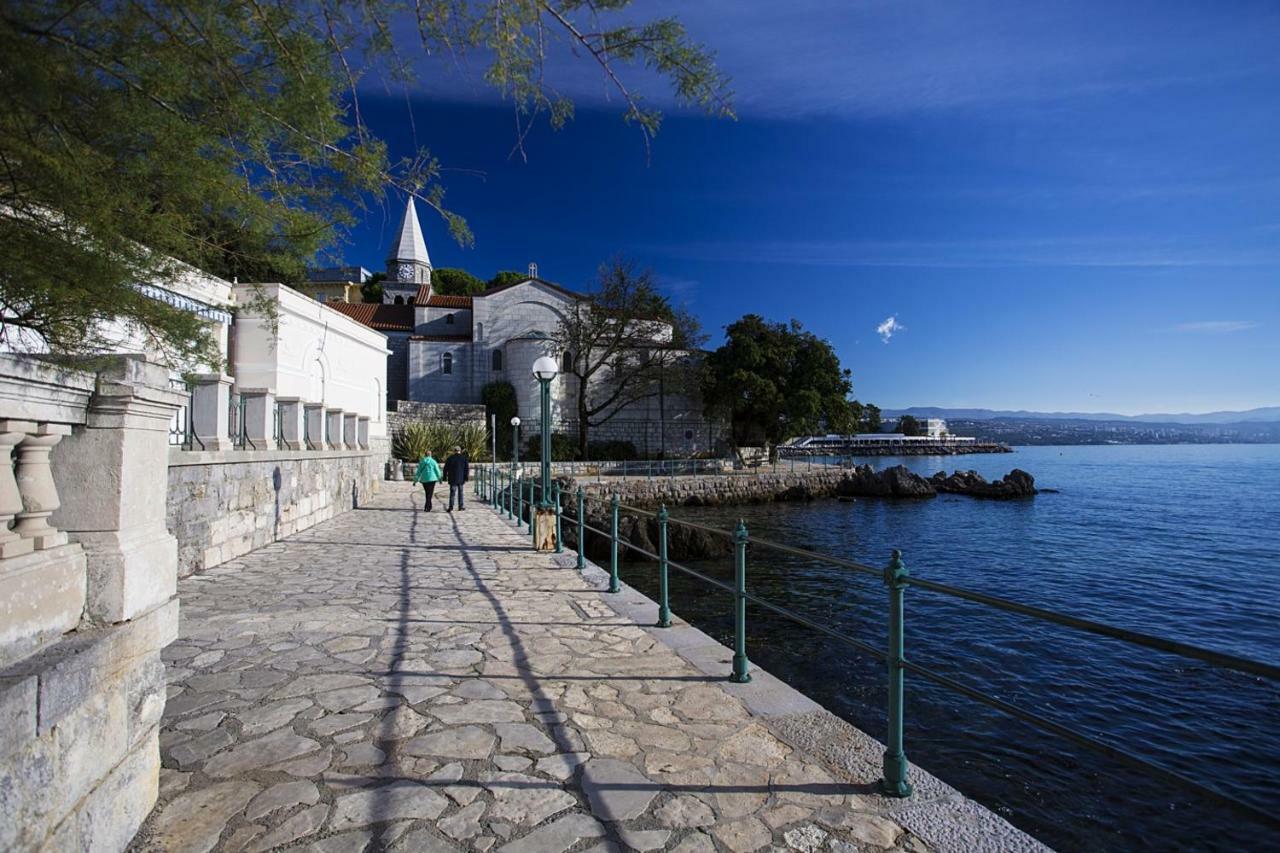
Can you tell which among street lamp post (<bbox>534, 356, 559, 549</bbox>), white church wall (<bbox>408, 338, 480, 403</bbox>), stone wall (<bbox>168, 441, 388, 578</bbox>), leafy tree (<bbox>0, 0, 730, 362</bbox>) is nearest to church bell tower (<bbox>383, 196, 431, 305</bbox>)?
white church wall (<bbox>408, 338, 480, 403</bbox>)

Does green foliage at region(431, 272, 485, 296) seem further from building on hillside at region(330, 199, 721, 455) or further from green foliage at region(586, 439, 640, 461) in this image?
green foliage at region(586, 439, 640, 461)

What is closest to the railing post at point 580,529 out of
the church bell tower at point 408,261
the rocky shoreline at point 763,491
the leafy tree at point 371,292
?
the rocky shoreline at point 763,491

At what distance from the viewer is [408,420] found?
3297 centimetres

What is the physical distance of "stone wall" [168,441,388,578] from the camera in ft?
24.4

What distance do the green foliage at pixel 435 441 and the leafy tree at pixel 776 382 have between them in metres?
15.6

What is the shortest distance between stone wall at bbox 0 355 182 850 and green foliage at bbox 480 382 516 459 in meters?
37.4

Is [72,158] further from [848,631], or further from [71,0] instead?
[848,631]

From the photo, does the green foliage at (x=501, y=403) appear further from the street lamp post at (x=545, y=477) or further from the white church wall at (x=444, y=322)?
the street lamp post at (x=545, y=477)

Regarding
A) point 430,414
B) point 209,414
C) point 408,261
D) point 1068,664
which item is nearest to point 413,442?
point 430,414

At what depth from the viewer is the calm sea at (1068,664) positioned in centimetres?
566

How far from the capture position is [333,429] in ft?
46.7

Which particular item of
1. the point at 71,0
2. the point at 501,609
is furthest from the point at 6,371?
the point at 501,609

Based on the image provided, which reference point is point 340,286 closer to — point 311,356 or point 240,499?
point 311,356

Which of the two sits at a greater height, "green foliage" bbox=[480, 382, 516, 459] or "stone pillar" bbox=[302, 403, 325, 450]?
"green foliage" bbox=[480, 382, 516, 459]
